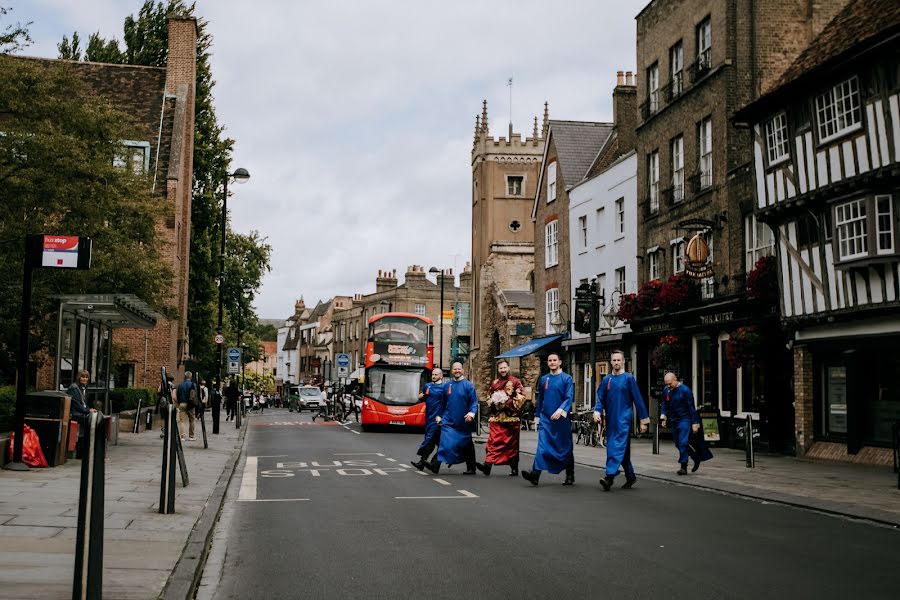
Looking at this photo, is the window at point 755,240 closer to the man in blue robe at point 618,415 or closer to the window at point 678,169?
the window at point 678,169

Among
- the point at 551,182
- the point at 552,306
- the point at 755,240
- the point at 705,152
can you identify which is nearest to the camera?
the point at 755,240

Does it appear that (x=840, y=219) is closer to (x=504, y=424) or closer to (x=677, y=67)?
(x=504, y=424)

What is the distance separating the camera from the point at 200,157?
49188mm

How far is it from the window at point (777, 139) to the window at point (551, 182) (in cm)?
1915

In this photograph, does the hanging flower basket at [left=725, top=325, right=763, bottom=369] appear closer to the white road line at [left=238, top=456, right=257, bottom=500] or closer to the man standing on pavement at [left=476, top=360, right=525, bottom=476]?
the man standing on pavement at [left=476, top=360, right=525, bottom=476]

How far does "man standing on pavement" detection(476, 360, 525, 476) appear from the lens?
53.2ft

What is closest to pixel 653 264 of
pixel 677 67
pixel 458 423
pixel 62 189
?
pixel 677 67

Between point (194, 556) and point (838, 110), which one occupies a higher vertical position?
point (838, 110)

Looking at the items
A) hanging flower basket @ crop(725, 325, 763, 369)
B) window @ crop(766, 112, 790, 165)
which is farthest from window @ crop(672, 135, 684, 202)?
hanging flower basket @ crop(725, 325, 763, 369)

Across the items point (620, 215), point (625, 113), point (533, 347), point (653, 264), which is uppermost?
point (625, 113)

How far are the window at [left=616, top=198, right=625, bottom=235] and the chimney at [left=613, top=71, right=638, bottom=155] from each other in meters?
4.78

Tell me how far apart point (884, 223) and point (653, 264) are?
512 inches

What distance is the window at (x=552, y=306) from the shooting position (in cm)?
4215

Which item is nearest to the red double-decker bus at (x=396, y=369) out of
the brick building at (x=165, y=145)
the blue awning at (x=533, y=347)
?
the blue awning at (x=533, y=347)
